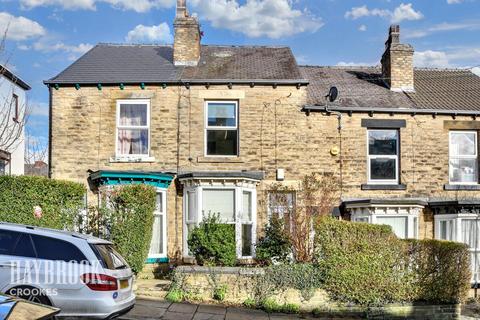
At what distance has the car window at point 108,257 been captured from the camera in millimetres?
9570

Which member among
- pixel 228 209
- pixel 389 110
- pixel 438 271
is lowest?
pixel 438 271

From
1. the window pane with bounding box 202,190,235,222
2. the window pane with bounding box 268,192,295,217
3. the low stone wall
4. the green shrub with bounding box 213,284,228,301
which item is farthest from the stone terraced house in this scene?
the green shrub with bounding box 213,284,228,301

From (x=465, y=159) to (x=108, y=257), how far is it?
523 inches

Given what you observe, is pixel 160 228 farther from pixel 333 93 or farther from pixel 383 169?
pixel 383 169

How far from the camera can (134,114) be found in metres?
17.7

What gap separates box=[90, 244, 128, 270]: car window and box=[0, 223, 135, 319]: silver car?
0.02m

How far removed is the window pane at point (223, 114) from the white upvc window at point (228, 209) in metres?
2.34

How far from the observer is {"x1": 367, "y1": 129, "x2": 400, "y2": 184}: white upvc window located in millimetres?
18188

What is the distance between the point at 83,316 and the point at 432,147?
13121mm

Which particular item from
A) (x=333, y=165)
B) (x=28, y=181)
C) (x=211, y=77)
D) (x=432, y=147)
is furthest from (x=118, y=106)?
(x=432, y=147)

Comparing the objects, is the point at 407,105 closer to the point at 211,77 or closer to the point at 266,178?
the point at 266,178

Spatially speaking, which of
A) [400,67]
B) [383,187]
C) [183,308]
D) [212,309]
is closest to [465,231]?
[383,187]

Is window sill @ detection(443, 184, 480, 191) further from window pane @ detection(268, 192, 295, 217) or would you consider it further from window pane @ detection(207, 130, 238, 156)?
window pane @ detection(207, 130, 238, 156)

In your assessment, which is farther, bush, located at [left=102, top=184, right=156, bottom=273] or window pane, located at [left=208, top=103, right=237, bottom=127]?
window pane, located at [left=208, top=103, right=237, bottom=127]
